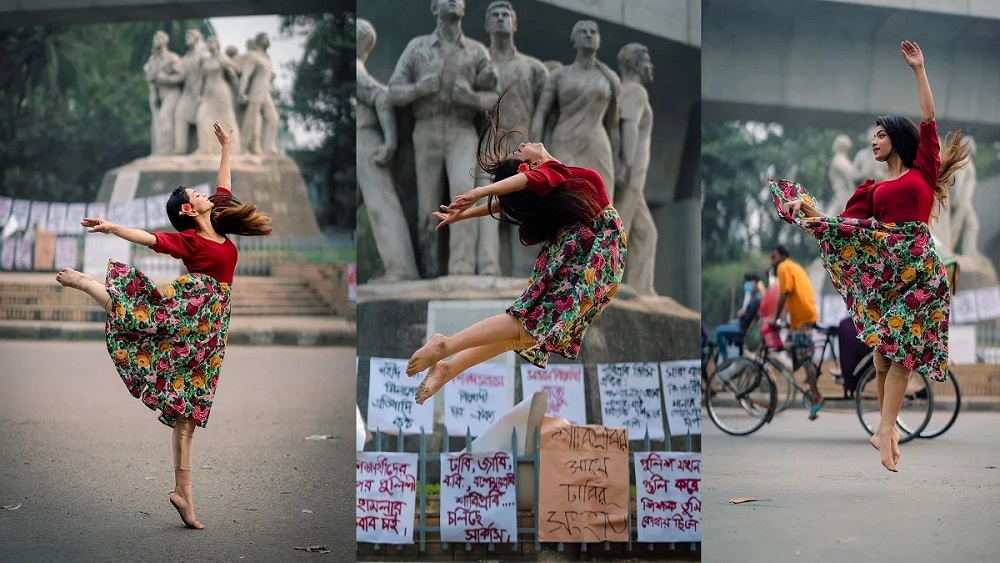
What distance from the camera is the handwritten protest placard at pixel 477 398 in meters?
6.64

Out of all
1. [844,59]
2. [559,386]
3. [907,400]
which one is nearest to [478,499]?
[559,386]

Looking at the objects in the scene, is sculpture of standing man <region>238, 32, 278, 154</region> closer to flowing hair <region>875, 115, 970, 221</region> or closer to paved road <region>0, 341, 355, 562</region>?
paved road <region>0, 341, 355, 562</region>

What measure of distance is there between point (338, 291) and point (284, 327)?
0.97 metres

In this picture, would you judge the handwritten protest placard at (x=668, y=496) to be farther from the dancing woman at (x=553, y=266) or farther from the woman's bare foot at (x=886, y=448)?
the dancing woman at (x=553, y=266)

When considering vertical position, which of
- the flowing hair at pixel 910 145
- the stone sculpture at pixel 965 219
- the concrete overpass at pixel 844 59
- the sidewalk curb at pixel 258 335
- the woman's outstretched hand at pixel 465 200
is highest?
the concrete overpass at pixel 844 59

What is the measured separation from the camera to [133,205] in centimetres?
1581

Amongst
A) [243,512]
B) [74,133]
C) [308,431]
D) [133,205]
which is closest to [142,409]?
[308,431]

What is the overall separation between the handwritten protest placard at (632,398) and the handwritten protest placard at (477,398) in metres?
0.54

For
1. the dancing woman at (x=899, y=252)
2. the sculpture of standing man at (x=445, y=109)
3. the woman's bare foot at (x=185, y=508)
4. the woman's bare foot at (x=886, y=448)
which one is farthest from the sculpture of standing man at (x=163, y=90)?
the woman's bare foot at (x=886, y=448)

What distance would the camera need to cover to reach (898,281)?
470cm

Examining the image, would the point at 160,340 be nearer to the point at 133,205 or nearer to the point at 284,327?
the point at 284,327

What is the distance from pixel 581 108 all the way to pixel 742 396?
3.34 meters

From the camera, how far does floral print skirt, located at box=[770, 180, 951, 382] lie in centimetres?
466

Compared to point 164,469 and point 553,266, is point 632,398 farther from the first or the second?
point 164,469
